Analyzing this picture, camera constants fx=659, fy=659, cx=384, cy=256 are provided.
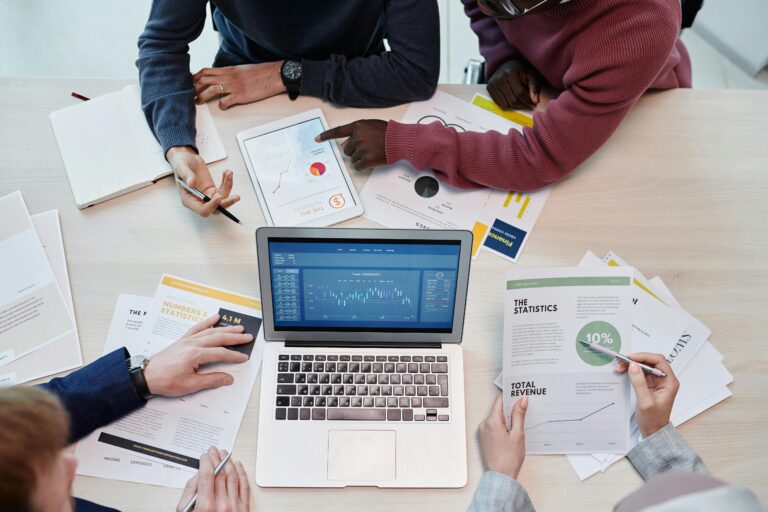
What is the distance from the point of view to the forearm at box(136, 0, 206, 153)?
1.23 meters

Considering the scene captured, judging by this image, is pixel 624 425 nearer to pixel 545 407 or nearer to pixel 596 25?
pixel 545 407

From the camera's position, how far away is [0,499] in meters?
0.67

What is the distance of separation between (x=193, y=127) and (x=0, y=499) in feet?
2.47

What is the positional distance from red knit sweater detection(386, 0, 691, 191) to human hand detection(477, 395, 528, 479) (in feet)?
1.37

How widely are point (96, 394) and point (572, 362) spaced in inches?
A: 29.1

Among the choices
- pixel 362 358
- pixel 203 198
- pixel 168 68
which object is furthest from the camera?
pixel 168 68

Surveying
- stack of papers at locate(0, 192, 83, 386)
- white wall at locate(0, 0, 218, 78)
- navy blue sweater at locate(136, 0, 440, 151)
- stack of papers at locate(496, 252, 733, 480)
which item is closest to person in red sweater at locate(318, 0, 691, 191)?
navy blue sweater at locate(136, 0, 440, 151)

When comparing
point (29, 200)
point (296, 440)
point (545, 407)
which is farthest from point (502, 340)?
point (29, 200)

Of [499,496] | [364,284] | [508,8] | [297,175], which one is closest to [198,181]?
[297,175]

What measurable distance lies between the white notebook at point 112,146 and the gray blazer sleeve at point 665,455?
2.91ft

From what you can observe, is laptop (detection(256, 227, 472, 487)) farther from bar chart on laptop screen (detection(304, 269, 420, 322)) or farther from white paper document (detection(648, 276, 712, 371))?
white paper document (detection(648, 276, 712, 371))

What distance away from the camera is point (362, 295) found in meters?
1.03

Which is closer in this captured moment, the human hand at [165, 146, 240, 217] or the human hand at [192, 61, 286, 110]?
the human hand at [165, 146, 240, 217]

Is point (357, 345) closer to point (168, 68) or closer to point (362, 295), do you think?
point (362, 295)
